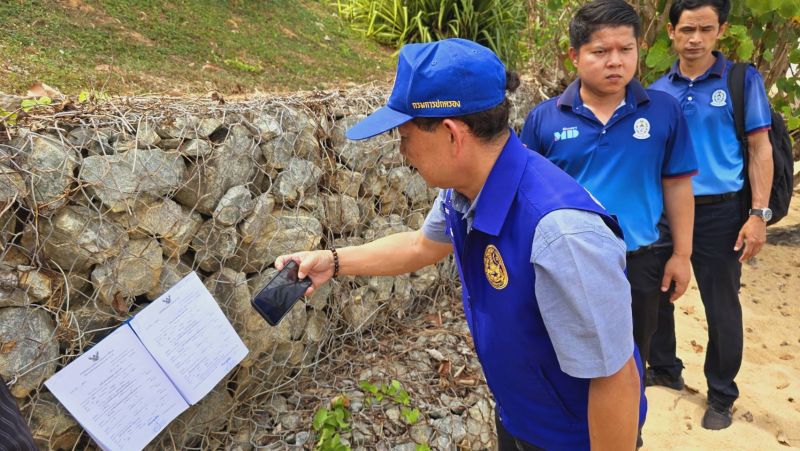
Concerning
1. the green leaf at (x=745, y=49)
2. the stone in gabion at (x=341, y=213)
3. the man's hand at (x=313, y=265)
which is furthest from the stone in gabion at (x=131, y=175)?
the green leaf at (x=745, y=49)

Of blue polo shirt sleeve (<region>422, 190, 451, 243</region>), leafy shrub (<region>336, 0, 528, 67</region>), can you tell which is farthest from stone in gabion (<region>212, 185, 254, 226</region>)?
leafy shrub (<region>336, 0, 528, 67</region>)

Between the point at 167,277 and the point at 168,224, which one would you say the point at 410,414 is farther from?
the point at 168,224

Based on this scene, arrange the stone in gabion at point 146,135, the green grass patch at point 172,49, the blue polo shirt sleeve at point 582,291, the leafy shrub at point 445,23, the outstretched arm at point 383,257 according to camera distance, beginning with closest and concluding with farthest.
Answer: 1. the blue polo shirt sleeve at point 582,291
2. the outstretched arm at point 383,257
3. the stone in gabion at point 146,135
4. the green grass patch at point 172,49
5. the leafy shrub at point 445,23

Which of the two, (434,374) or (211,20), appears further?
(211,20)

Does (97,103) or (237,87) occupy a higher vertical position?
(97,103)

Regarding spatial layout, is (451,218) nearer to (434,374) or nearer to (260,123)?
(260,123)

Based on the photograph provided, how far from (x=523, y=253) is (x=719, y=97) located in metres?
2.16

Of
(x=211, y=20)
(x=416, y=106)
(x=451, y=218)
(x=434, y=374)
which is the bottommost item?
(x=434, y=374)

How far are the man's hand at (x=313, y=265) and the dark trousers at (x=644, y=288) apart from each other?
4.38 feet

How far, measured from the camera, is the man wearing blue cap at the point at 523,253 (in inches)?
52.5

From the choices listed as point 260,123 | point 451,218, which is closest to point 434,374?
point 260,123

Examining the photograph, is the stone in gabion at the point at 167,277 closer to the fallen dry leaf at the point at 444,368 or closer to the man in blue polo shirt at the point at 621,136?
the fallen dry leaf at the point at 444,368

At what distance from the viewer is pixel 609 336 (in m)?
1.35

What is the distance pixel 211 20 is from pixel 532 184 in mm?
4674
